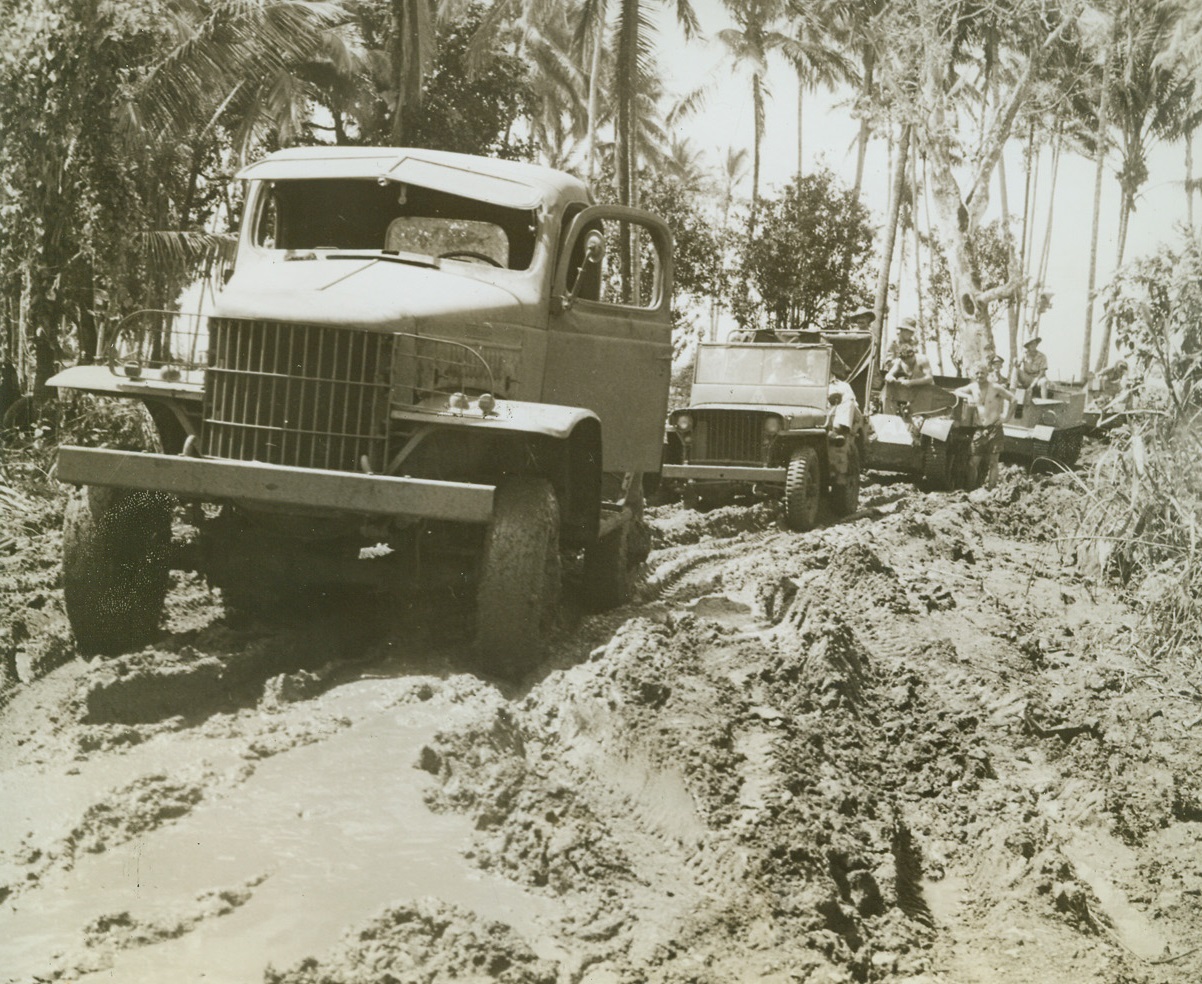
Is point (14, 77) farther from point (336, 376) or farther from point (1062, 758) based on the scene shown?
point (1062, 758)

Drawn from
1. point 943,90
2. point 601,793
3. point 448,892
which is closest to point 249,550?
point 601,793

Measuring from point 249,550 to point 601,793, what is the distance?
2.15 metres

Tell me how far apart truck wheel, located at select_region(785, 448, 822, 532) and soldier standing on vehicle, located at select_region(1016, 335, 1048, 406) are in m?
7.39

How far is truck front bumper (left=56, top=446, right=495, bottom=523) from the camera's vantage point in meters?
4.81

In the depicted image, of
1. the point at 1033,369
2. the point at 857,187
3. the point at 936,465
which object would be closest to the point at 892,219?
the point at 857,187

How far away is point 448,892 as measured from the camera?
3482 mm

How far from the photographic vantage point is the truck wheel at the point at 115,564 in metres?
5.32

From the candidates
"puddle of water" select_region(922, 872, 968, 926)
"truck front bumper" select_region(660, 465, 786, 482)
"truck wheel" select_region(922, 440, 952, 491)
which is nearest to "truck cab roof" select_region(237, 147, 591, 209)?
"puddle of water" select_region(922, 872, 968, 926)

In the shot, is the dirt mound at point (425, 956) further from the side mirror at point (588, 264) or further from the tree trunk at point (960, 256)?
the tree trunk at point (960, 256)

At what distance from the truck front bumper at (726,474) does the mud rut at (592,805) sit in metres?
4.85

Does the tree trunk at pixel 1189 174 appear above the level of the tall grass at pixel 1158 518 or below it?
above

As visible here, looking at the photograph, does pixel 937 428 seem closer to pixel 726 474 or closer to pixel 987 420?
pixel 987 420

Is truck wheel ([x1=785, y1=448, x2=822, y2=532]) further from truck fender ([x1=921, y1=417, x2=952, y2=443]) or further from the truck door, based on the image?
the truck door

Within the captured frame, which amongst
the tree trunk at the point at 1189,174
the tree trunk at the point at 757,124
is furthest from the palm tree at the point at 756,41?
the tree trunk at the point at 1189,174
